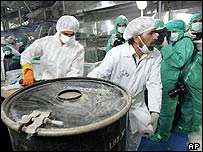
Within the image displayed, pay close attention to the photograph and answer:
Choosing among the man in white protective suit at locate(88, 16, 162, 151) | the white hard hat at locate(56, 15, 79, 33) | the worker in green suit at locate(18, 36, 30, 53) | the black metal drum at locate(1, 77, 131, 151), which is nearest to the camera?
the black metal drum at locate(1, 77, 131, 151)

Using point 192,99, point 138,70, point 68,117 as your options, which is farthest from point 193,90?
point 68,117

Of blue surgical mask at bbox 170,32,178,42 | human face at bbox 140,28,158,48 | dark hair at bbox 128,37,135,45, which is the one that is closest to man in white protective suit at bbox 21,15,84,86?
dark hair at bbox 128,37,135,45

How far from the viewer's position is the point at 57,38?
4.67 ft

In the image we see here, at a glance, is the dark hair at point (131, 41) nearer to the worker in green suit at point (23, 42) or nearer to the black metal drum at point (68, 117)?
the black metal drum at point (68, 117)

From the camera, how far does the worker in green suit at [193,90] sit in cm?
153

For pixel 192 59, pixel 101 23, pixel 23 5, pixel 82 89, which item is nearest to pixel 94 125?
pixel 82 89

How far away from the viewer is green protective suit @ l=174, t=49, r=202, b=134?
60.1 inches

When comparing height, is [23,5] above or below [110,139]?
above

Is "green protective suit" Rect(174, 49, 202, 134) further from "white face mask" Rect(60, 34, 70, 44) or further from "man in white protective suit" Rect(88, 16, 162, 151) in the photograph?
"white face mask" Rect(60, 34, 70, 44)

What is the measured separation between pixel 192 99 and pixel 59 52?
1314 millimetres

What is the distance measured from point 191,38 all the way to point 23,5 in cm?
151

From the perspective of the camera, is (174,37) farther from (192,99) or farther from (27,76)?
(27,76)

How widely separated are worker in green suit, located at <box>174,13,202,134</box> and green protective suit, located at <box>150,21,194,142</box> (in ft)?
0.25

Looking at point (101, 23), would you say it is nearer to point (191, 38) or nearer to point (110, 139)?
point (191, 38)
